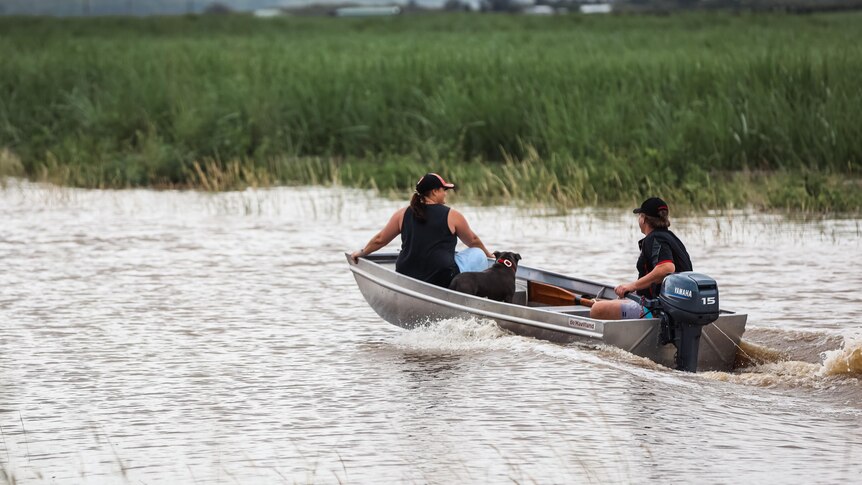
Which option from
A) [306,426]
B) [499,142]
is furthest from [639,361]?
[499,142]

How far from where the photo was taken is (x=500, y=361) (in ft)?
36.1

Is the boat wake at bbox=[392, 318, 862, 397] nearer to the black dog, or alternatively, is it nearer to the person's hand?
the black dog

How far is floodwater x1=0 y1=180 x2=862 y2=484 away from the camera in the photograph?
8.26 metres

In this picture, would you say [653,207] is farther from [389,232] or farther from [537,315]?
[389,232]

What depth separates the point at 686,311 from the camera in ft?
33.2

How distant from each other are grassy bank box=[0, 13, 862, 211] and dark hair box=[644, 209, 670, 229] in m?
9.84

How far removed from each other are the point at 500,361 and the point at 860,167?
40.9 ft

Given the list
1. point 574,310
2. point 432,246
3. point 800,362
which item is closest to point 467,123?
point 432,246

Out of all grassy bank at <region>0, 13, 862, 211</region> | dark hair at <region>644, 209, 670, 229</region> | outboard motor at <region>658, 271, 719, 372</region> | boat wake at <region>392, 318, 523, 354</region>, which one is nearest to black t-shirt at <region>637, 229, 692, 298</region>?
dark hair at <region>644, 209, 670, 229</region>

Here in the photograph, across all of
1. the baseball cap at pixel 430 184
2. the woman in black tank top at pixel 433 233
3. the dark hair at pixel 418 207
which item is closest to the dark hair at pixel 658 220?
the woman in black tank top at pixel 433 233

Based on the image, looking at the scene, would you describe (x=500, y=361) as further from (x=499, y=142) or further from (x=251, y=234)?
(x=499, y=142)

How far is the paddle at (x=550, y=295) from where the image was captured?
12.2 meters

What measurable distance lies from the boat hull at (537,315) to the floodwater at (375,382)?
0.39 ft

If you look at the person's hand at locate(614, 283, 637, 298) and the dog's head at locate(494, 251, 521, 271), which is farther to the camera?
the dog's head at locate(494, 251, 521, 271)
